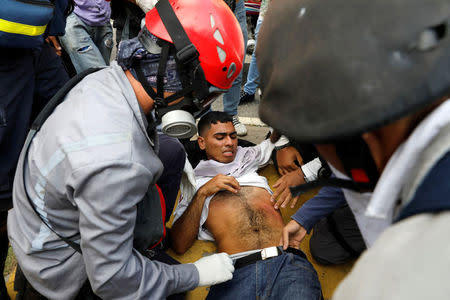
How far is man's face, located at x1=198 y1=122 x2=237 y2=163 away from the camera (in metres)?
3.20

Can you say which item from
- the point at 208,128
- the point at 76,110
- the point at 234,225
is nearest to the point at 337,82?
the point at 76,110

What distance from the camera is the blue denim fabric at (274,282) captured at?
2031 millimetres

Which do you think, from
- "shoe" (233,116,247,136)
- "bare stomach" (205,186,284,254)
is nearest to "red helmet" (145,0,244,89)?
"bare stomach" (205,186,284,254)

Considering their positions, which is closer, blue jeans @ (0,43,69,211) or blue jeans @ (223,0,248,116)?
blue jeans @ (0,43,69,211)

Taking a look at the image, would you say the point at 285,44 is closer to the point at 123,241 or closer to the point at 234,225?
the point at 123,241

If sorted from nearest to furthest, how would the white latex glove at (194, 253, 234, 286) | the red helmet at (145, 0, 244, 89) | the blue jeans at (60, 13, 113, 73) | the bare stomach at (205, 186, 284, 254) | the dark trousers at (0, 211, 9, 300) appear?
the red helmet at (145, 0, 244, 89), the white latex glove at (194, 253, 234, 286), the dark trousers at (0, 211, 9, 300), the bare stomach at (205, 186, 284, 254), the blue jeans at (60, 13, 113, 73)

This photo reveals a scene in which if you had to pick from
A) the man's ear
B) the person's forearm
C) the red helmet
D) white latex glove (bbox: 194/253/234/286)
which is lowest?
the person's forearm

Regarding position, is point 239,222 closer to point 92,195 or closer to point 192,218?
point 192,218

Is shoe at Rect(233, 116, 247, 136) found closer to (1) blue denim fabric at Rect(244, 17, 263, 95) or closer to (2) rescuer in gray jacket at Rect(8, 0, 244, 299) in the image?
(1) blue denim fabric at Rect(244, 17, 263, 95)

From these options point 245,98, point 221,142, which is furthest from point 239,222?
point 245,98

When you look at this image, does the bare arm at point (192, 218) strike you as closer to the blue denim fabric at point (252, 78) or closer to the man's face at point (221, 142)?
the man's face at point (221, 142)

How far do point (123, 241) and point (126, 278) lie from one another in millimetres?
197

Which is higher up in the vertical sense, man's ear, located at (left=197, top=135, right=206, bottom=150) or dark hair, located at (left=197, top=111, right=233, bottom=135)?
dark hair, located at (left=197, top=111, right=233, bottom=135)

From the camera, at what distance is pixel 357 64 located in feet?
1.93
